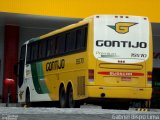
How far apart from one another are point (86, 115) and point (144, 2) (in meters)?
23.9

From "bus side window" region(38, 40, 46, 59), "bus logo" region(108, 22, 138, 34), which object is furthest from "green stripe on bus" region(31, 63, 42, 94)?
"bus logo" region(108, 22, 138, 34)

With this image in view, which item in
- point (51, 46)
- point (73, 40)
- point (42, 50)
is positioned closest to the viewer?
point (73, 40)

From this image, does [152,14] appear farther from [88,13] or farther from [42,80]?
[42,80]

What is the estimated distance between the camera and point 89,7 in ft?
106

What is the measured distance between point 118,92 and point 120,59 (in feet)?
3.67

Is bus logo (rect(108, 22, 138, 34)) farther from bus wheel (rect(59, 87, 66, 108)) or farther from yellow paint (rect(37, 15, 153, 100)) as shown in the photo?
bus wheel (rect(59, 87, 66, 108))

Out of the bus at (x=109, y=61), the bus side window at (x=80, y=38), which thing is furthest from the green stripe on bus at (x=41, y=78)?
the bus side window at (x=80, y=38)

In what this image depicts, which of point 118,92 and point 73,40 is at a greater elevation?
point 73,40

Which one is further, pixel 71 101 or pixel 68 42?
pixel 68 42

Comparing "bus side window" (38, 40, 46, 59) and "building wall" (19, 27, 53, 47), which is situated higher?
"building wall" (19, 27, 53, 47)

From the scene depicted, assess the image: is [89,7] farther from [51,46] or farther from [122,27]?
[122,27]

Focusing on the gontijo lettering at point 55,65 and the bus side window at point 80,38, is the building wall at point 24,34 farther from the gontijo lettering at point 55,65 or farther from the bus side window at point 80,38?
the bus side window at point 80,38

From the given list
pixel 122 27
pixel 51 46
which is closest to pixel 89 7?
pixel 51 46

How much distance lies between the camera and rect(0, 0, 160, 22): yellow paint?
31.6 m
